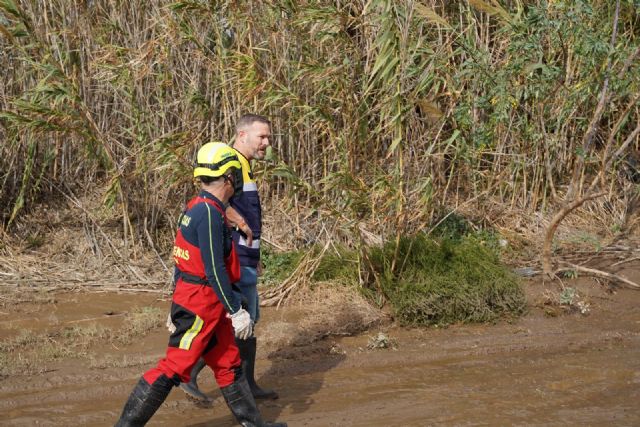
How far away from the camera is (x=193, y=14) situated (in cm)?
810

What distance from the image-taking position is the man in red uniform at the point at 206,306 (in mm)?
4129

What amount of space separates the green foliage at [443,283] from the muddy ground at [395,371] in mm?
120

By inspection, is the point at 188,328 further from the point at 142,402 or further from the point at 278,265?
the point at 278,265

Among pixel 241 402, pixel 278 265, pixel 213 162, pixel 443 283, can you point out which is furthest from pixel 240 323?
pixel 278 265

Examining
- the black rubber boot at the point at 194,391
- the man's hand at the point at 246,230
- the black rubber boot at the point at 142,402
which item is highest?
the man's hand at the point at 246,230

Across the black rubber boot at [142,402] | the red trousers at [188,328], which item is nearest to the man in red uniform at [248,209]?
the red trousers at [188,328]

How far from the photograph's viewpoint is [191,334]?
417 centimetres

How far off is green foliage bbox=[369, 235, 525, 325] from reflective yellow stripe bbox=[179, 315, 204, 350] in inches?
110

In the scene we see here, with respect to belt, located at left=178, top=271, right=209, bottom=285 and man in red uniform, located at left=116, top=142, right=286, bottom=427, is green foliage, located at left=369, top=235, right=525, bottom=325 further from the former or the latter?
belt, located at left=178, top=271, right=209, bottom=285

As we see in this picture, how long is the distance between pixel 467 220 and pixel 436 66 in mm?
1769

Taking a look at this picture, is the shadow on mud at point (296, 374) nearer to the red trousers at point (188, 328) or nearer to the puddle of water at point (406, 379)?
the puddle of water at point (406, 379)

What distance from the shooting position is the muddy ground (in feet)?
16.5

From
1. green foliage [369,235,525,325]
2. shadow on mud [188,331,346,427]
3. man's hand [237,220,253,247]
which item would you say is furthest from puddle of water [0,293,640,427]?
man's hand [237,220,253,247]

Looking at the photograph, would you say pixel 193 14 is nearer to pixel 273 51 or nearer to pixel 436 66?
pixel 273 51
